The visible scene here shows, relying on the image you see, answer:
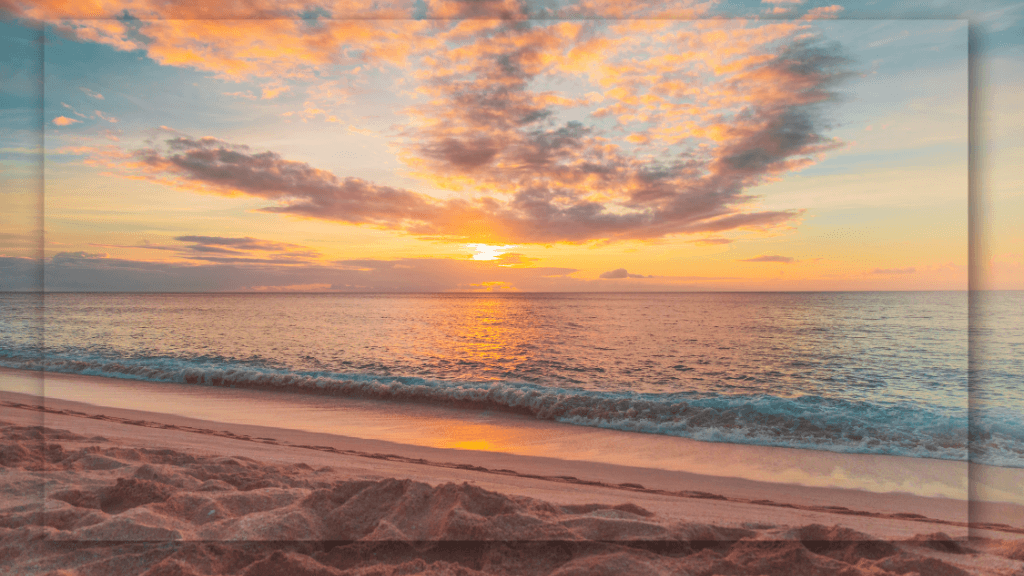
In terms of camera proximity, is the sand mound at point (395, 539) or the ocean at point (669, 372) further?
the ocean at point (669, 372)

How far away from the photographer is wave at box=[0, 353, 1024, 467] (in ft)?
21.3

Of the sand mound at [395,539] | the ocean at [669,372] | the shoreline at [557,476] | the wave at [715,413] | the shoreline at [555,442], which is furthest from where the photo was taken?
the ocean at [669,372]

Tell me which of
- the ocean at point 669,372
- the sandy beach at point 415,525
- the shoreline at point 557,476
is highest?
the sandy beach at point 415,525

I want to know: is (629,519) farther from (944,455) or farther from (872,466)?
(944,455)

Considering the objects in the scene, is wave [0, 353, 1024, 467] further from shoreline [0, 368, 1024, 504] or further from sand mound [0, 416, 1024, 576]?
sand mound [0, 416, 1024, 576]

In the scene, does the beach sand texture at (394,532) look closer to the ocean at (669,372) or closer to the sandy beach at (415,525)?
the sandy beach at (415,525)

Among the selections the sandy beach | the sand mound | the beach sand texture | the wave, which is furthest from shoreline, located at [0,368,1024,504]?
the sand mound

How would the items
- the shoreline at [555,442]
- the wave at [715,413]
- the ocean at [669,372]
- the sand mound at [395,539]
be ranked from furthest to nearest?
the ocean at [669,372], the wave at [715,413], the shoreline at [555,442], the sand mound at [395,539]

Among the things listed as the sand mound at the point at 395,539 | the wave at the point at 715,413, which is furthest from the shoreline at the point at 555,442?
the sand mound at the point at 395,539

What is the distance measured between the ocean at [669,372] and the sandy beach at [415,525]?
124 cm

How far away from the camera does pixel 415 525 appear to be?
2.72 meters

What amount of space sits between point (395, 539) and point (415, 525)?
0.18 meters

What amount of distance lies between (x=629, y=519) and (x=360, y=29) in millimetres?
4120

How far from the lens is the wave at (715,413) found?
6488 millimetres
